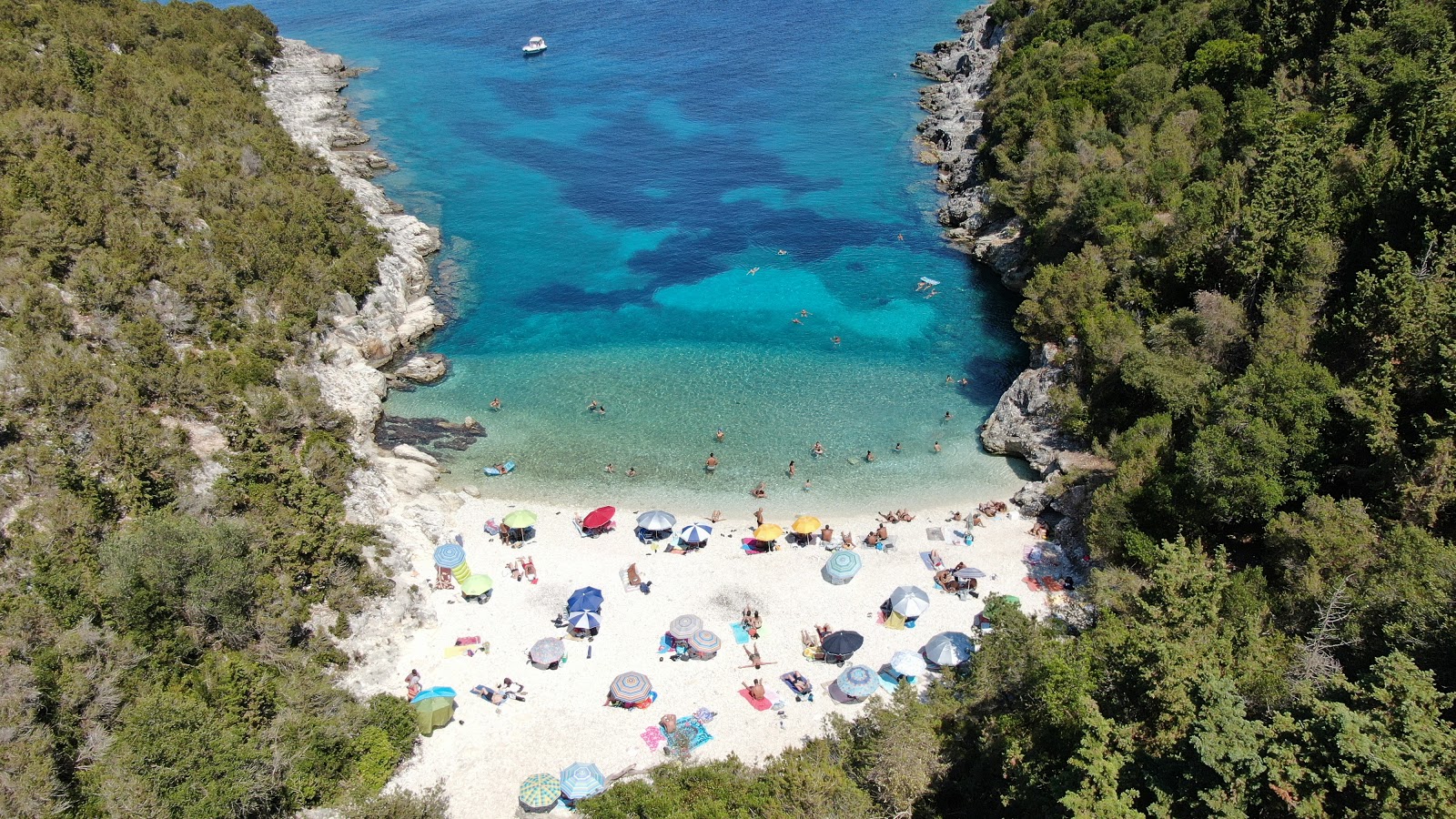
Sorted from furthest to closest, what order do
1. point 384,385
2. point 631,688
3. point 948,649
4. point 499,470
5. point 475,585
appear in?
point 384,385
point 499,470
point 475,585
point 948,649
point 631,688

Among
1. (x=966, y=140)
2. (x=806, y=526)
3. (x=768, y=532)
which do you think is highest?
(x=966, y=140)

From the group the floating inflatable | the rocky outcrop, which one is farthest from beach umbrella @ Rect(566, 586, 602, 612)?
the rocky outcrop

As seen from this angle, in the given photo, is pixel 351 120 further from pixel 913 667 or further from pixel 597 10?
pixel 913 667

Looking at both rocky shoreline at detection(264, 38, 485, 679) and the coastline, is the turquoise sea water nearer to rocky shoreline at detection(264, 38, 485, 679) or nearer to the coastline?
rocky shoreline at detection(264, 38, 485, 679)

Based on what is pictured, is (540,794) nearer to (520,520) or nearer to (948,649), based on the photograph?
(520,520)

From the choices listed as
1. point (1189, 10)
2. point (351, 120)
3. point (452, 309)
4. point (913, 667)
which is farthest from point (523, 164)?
point (913, 667)

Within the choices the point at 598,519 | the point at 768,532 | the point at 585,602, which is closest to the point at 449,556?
the point at 585,602
